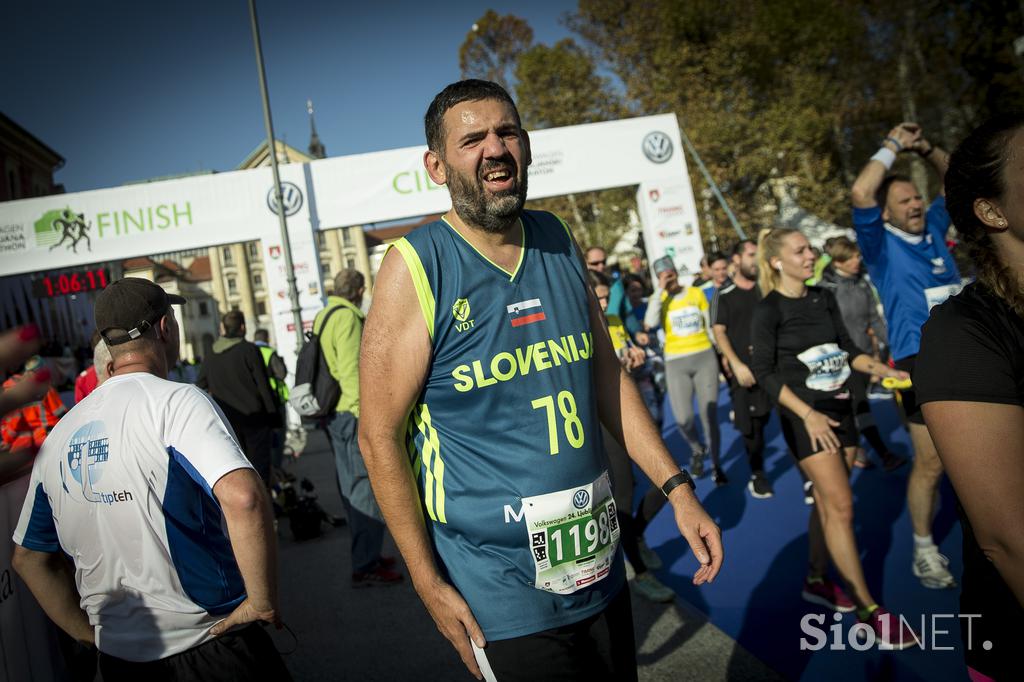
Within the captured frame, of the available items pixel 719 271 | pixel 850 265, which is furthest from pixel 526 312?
pixel 719 271

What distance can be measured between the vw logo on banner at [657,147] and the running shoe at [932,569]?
12.1m

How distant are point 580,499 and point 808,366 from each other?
256cm

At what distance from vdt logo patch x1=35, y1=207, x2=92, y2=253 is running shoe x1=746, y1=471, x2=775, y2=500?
1334 centimetres

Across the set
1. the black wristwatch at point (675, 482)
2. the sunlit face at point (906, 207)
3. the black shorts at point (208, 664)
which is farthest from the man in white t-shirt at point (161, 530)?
the sunlit face at point (906, 207)

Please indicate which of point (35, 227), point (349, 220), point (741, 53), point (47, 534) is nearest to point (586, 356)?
point (47, 534)

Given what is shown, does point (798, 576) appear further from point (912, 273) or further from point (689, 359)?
point (689, 359)

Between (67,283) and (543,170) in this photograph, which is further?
(543,170)

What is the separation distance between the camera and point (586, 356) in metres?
2.03

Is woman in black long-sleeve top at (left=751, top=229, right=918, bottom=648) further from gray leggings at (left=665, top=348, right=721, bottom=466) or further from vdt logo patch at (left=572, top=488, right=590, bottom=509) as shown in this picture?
gray leggings at (left=665, top=348, right=721, bottom=466)

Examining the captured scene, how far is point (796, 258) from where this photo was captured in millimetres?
3947

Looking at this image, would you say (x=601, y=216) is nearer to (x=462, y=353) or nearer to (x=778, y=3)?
(x=778, y=3)

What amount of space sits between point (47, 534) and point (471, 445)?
58.6 inches

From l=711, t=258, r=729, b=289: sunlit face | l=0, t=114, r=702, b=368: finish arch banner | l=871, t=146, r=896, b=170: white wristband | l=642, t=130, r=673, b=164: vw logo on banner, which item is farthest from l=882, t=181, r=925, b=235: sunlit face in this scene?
l=642, t=130, r=673, b=164: vw logo on banner

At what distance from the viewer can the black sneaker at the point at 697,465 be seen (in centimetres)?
689
